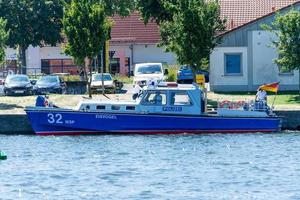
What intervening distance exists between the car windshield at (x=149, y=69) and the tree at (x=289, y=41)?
35.3 ft

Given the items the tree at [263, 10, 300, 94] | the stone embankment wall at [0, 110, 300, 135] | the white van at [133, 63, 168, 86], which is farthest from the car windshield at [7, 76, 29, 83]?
the stone embankment wall at [0, 110, 300, 135]

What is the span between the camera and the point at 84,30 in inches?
2566

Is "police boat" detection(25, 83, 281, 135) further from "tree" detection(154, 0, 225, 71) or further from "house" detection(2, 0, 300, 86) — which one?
"house" detection(2, 0, 300, 86)

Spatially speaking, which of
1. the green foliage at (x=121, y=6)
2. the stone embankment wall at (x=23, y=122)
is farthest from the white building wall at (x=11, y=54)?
the stone embankment wall at (x=23, y=122)

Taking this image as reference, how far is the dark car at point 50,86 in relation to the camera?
73.2 metres

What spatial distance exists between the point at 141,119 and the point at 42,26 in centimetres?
4406

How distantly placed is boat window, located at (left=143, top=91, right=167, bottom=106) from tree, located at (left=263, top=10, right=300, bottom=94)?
1238cm

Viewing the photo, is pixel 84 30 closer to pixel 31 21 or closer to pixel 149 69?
pixel 149 69

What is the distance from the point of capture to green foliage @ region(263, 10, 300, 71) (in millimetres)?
63719

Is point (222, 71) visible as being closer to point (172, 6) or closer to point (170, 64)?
point (172, 6)

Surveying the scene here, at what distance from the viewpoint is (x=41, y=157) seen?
4600cm

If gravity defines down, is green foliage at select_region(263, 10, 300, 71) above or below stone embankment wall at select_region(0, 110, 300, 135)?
above

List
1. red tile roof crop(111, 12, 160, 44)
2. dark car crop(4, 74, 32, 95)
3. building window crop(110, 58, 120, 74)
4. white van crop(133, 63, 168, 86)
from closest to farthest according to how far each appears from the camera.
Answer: dark car crop(4, 74, 32, 95) < white van crop(133, 63, 168, 86) < red tile roof crop(111, 12, 160, 44) < building window crop(110, 58, 120, 74)

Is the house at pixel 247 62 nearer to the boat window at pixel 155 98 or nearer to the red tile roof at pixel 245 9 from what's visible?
the red tile roof at pixel 245 9
